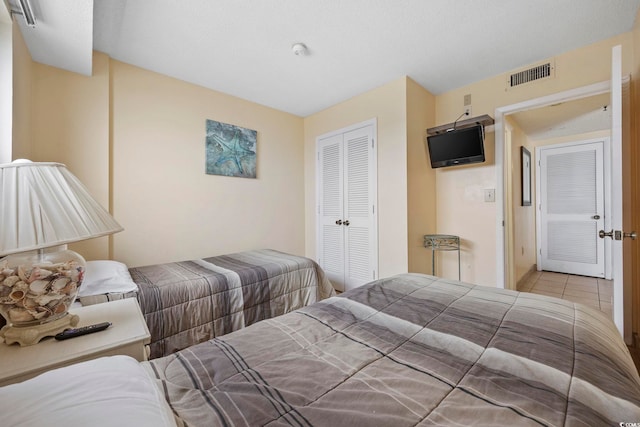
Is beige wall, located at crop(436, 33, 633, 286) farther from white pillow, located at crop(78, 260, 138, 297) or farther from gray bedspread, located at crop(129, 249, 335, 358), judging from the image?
white pillow, located at crop(78, 260, 138, 297)

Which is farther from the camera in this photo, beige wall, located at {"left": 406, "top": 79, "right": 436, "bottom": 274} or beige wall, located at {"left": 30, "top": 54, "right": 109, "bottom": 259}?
beige wall, located at {"left": 406, "top": 79, "right": 436, "bottom": 274}

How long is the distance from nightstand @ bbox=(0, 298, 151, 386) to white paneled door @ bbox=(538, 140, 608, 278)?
5.82 meters

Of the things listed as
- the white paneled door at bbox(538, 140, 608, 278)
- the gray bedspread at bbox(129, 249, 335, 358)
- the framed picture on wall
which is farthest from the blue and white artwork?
the white paneled door at bbox(538, 140, 608, 278)

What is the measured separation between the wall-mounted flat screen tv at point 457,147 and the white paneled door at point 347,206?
667 millimetres

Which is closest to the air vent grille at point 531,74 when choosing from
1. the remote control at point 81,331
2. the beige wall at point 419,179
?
the beige wall at point 419,179

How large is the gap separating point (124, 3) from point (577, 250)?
640 centimetres

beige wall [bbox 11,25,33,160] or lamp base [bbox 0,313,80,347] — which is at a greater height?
beige wall [bbox 11,25,33,160]

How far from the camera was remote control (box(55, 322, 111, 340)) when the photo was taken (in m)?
0.99

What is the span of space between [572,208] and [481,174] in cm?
288

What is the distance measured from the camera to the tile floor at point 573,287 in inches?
126

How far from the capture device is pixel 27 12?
5.06 feet

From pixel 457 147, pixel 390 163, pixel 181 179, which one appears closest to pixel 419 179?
pixel 390 163

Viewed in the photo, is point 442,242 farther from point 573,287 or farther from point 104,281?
point 104,281

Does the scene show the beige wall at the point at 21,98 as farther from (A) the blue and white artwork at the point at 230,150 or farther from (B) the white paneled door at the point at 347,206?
(B) the white paneled door at the point at 347,206
